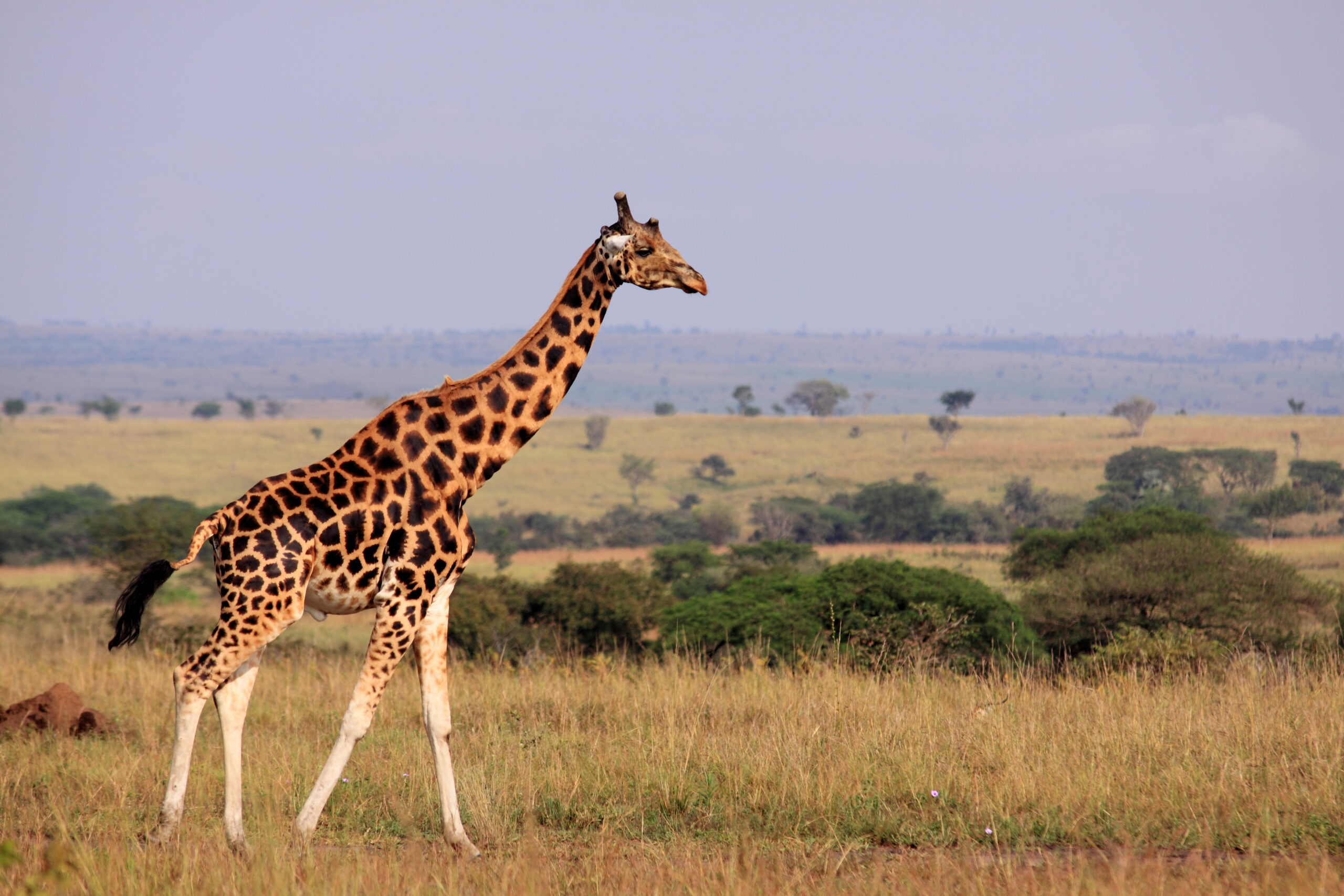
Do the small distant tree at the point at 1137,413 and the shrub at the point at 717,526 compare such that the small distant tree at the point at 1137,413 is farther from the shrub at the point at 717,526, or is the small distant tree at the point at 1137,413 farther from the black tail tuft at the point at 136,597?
the black tail tuft at the point at 136,597

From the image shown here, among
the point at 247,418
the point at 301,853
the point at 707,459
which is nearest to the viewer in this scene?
the point at 301,853

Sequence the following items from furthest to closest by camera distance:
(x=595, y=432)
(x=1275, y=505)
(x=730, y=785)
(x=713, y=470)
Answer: (x=595, y=432), (x=713, y=470), (x=1275, y=505), (x=730, y=785)

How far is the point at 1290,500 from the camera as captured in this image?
5038 centimetres

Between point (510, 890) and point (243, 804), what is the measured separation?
8.15 ft

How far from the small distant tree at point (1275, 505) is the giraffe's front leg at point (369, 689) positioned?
165 feet

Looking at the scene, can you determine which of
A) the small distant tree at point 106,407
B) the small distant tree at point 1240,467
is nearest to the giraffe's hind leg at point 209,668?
the small distant tree at point 1240,467

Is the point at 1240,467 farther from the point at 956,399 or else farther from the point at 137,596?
the point at 137,596

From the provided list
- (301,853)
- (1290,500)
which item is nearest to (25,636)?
(301,853)

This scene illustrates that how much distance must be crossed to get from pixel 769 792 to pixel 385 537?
7.80 feet

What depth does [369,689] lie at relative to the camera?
579 centimetres

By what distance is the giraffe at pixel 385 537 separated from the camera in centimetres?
561

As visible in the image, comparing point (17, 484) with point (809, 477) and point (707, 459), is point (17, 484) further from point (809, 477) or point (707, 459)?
point (809, 477)

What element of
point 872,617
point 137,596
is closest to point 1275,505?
point 872,617

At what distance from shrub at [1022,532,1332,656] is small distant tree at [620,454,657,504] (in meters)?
57.6
